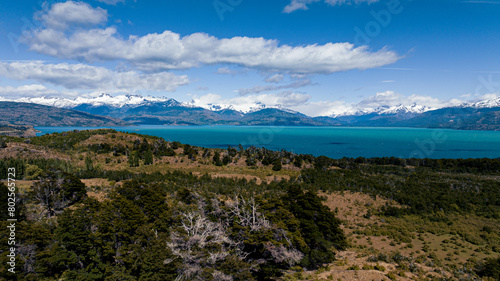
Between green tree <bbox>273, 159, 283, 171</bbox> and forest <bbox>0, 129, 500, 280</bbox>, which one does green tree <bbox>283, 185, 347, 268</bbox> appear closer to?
forest <bbox>0, 129, 500, 280</bbox>

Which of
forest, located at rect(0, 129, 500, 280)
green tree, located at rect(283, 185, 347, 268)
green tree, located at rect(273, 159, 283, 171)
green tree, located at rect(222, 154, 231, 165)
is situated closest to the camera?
forest, located at rect(0, 129, 500, 280)

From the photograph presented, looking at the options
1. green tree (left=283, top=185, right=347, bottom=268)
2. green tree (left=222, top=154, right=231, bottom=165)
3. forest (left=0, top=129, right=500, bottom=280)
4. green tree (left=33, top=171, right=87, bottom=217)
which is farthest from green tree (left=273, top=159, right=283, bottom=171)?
green tree (left=33, top=171, right=87, bottom=217)

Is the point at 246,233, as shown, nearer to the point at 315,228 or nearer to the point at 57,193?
the point at 315,228

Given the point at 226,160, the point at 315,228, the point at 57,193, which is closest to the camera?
the point at 315,228

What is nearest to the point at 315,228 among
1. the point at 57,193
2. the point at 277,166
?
the point at 57,193

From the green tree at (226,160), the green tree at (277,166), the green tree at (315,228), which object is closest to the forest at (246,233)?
the green tree at (315,228)

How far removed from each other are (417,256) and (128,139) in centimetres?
12011

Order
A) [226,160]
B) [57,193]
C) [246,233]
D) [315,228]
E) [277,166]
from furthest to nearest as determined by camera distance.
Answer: [226,160], [277,166], [57,193], [315,228], [246,233]

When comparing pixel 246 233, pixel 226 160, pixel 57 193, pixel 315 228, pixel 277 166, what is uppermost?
pixel 246 233

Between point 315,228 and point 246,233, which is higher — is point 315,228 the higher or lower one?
the lower one

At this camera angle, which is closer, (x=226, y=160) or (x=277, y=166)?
(x=277, y=166)

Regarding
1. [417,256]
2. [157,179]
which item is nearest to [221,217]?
[417,256]

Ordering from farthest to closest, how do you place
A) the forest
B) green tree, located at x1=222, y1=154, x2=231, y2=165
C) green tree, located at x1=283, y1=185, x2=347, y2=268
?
green tree, located at x1=222, y1=154, x2=231, y2=165
green tree, located at x1=283, y1=185, x2=347, y2=268
the forest

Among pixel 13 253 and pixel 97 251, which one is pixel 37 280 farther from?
pixel 97 251
